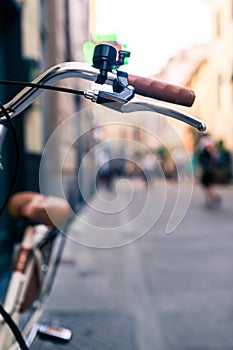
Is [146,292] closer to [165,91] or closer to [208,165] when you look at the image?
[165,91]

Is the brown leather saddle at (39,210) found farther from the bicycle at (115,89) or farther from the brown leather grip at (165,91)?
the brown leather grip at (165,91)

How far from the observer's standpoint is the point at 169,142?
5.59 feet

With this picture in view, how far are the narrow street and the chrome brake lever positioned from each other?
1.49 ft

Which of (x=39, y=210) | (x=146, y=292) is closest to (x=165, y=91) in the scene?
(x=39, y=210)

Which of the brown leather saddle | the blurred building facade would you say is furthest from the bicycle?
the blurred building facade

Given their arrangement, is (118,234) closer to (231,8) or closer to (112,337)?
(112,337)

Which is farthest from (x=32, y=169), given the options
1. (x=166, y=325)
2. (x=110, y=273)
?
(x=166, y=325)

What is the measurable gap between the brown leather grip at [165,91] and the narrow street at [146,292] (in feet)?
1.59

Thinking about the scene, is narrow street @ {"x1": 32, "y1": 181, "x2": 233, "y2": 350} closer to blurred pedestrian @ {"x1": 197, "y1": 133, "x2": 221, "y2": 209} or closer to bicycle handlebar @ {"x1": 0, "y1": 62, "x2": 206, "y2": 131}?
bicycle handlebar @ {"x1": 0, "y1": 62, "x2": 206, "y2": 131}

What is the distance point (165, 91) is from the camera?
134 centimetres

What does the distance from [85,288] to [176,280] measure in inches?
33.9

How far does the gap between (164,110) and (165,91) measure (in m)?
0.05

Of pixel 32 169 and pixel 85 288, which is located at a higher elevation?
pixel 32 169

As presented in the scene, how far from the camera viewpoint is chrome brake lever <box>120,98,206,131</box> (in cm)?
130
